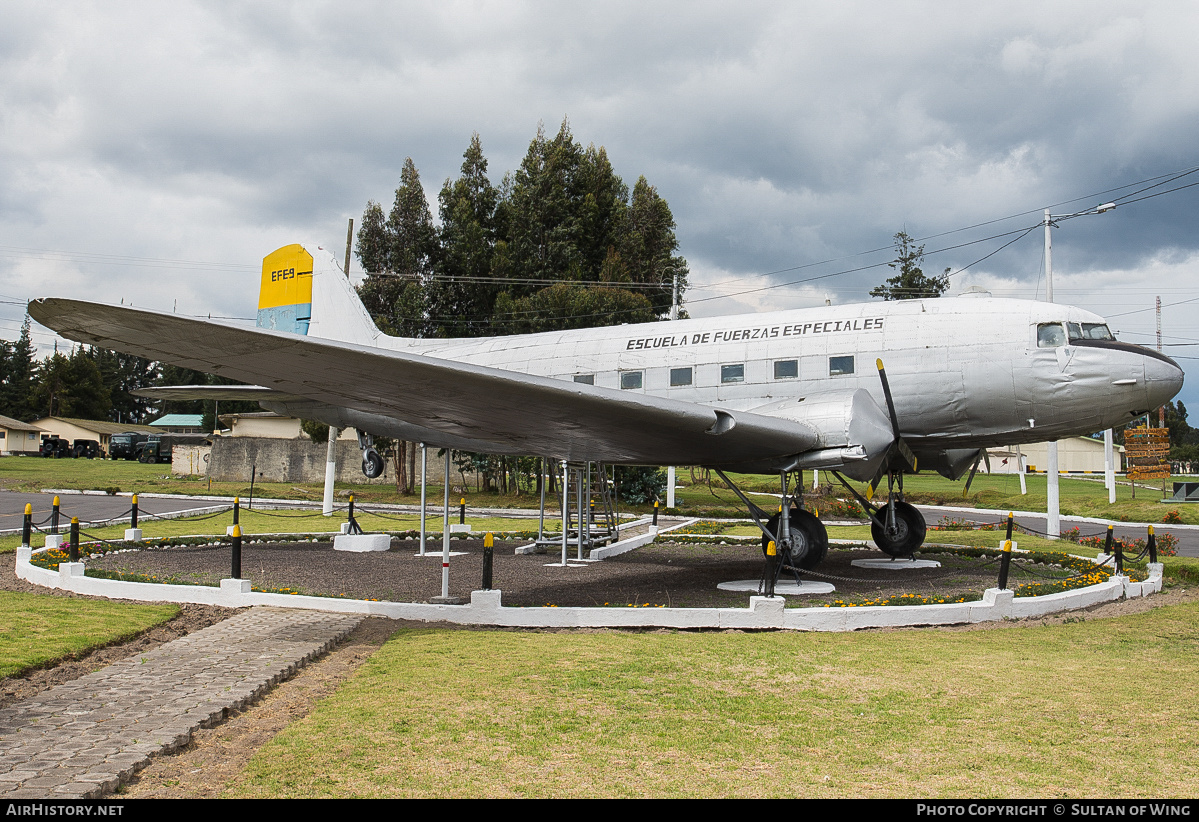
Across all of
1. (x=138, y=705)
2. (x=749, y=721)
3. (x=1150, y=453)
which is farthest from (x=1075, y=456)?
(x=138, y=705)

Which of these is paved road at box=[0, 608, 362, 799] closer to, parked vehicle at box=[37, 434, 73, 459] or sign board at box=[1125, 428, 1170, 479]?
sign board at box=[1125, 428, 1170, 479]

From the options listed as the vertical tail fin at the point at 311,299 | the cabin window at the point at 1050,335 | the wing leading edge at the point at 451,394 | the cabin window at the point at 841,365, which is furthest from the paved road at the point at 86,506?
the cabin window at the point at 1050,335

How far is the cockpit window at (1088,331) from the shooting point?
11.7 metres

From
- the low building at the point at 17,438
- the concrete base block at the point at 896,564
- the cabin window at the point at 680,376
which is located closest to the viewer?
the cabin window at the point at 680,376

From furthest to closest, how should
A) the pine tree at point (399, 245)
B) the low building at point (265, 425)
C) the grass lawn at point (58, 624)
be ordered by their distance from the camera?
the low building at point (265, 425) → the pine tree at point (399, 245) → the grass lawn at point (58, 624)

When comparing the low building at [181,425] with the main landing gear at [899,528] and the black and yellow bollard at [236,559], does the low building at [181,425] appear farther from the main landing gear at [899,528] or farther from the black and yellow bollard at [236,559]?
the main landing gear at [899,528]

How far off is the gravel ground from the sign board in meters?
23.8

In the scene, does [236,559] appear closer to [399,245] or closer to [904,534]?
[904,534]

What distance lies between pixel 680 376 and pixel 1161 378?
714 centimetres

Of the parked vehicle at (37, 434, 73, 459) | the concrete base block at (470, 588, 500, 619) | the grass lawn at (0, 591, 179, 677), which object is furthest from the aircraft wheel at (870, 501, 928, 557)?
the parked vehicle at (37, 434, 73, 459)

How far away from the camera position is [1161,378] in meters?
11.3

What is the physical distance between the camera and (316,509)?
97.2 ft

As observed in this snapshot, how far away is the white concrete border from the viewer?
9.30m

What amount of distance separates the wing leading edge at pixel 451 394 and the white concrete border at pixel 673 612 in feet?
7.63
